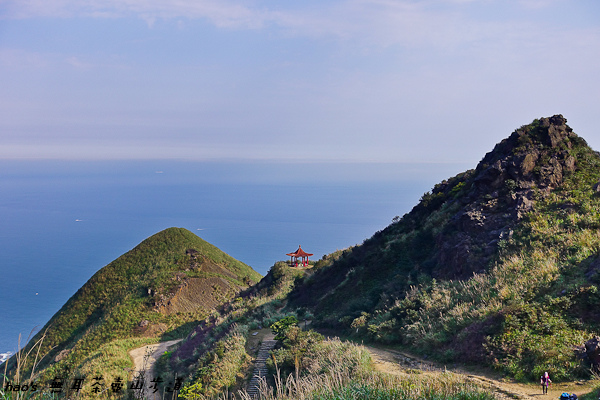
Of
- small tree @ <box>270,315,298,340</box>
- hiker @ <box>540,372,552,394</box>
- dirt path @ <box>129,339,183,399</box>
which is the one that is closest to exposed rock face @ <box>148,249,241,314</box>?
dirt path @ <box>129,339,183,399</box>

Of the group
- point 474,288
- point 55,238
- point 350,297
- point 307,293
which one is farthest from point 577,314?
point 55,238

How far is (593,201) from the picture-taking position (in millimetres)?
14320

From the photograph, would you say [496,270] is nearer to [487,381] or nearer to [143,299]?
[487,381]

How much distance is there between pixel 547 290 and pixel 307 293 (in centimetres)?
1246

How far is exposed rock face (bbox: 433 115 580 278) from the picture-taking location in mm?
14592

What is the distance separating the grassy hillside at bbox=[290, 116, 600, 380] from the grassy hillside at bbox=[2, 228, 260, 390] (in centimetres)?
1452

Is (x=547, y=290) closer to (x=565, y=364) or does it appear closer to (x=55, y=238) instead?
(x=565, y=364)

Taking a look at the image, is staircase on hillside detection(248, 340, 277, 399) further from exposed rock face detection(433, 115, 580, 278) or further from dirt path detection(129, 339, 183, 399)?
dirt path detection(129, 339, 183, 399)

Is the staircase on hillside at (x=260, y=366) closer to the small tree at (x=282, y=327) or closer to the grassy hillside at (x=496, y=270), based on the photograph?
the small tree at (x=282, y=327)

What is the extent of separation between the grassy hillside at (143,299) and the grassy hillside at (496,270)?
47.6ft

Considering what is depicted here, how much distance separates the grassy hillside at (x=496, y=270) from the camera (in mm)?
9352

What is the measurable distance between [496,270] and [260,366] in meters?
7.71

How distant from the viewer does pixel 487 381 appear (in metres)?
8.27

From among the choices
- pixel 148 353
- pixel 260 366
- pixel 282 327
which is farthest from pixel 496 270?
pixel 148 353
